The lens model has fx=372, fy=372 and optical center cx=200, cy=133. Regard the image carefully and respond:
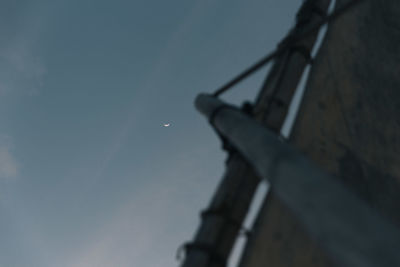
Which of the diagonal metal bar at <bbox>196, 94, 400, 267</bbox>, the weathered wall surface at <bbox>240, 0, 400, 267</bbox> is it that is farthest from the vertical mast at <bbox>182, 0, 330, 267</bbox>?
the diagonal metal bar at <bbox>196, 94, 400, 267</bbox>

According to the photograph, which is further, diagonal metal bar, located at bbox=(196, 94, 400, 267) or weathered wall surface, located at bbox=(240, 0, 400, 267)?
weathered wall surface, located at bbox=(240, 0, 400, 267)

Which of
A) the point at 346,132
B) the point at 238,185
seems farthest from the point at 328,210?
the point at 346,132

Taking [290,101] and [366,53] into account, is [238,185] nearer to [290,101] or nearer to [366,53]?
[290,101]

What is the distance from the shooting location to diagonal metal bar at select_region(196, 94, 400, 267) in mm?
1417

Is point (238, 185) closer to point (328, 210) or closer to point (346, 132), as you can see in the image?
point (346, 132)

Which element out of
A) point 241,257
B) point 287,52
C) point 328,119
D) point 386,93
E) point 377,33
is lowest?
point 241,257

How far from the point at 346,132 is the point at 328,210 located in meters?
3.19

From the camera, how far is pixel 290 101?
15.5 feet

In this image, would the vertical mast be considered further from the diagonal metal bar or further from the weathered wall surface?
the diagonal metal bar

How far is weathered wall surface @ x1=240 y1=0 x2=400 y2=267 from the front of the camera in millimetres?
3277

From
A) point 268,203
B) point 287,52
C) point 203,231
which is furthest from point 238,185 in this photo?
point 287,52

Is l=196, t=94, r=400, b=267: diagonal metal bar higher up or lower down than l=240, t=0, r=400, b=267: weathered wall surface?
lower down

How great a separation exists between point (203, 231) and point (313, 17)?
14.9 feet

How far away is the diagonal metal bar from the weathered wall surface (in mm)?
1124
